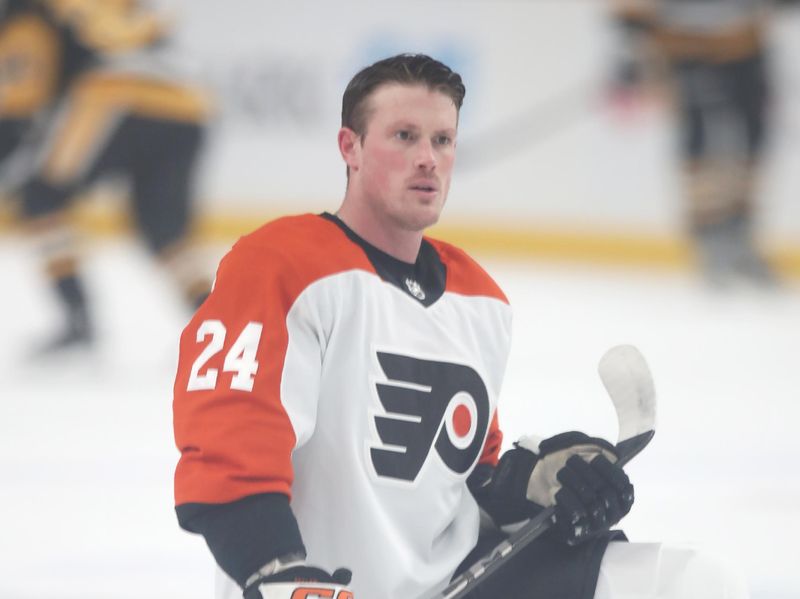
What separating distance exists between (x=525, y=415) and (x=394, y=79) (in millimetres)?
2202

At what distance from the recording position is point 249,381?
1195 mm

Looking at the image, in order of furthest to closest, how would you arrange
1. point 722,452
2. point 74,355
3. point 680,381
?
1. point 74,355
2. point 680,381
3. point 722,452

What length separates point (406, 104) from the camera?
130 centimetres

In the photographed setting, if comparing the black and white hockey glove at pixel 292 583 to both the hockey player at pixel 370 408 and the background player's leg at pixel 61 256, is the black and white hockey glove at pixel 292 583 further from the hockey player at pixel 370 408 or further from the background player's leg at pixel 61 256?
the background player's leg at pixel 61 256

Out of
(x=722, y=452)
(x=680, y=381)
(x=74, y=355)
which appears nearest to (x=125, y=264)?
(x=74, y=355)

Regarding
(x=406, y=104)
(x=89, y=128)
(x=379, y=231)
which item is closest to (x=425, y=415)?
(x=379, y=231)

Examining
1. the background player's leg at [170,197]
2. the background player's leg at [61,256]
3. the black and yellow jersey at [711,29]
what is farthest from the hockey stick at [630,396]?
the black and yellow jersey at [711,29]

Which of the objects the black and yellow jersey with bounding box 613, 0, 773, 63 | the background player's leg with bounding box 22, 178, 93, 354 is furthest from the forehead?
the black and yellow jersey with bounding box 613, 0, 773, 63

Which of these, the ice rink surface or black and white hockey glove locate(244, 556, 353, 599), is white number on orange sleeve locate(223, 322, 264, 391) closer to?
black and white hockey glove locate(244, 556, 353, 599)

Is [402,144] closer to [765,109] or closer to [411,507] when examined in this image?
[411,507]

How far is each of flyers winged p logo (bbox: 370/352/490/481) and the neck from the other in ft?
0.39

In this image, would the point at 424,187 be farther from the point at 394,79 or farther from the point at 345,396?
the point at 345,396

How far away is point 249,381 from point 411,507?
24 centimetres

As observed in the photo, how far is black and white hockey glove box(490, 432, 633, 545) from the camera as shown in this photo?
133cm
